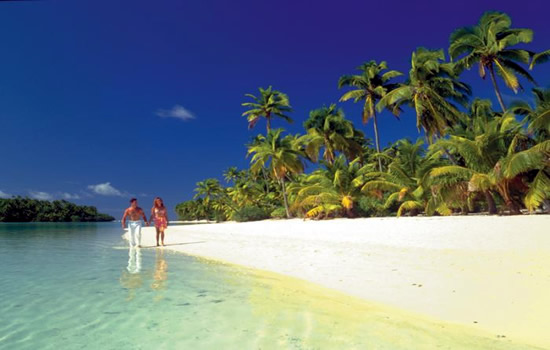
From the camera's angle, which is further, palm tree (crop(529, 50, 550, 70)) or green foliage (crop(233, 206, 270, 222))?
green foliage (crop(233, 206, 270, 222))

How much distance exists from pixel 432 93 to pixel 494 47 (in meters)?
4.18

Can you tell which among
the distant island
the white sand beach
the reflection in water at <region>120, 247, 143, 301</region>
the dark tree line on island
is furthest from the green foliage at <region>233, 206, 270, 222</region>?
the distant island

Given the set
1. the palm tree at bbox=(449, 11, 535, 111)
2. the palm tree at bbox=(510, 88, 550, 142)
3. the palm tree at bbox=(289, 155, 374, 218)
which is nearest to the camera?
the palm tree at bbox=(510, 88, 550, 142)

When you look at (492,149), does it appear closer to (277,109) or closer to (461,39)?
(461,39)

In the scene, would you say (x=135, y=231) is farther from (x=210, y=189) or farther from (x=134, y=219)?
(x=210, y=189)

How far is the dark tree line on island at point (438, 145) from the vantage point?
1371 cm

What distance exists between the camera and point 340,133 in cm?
3036

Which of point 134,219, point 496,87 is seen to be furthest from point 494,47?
point 134,219

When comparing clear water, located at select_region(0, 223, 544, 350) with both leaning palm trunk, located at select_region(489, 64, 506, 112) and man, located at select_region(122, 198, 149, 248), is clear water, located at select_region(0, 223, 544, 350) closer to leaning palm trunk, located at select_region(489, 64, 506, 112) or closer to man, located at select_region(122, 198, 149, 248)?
man, located at select_region(122, 198, 149, 248)

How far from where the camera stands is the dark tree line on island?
45.0 ft

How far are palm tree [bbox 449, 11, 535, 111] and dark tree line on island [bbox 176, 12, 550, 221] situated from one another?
0.18ft

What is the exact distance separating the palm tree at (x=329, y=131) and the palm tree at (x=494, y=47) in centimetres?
1080

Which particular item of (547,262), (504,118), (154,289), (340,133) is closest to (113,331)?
(154,289)

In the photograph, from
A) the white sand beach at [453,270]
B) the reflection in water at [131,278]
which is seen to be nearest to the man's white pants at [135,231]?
the white sand beach at [453,270]
